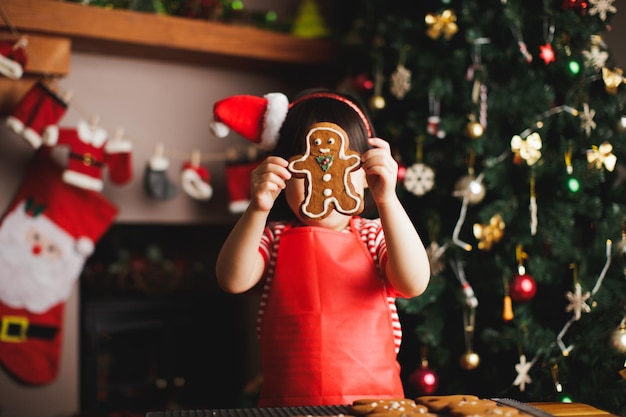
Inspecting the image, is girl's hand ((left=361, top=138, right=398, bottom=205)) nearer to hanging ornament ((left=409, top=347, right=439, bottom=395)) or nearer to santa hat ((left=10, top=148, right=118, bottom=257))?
hanging ornament ((left=409, top=347, right=439, bottom=395))

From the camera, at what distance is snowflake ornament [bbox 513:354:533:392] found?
1.74 metres

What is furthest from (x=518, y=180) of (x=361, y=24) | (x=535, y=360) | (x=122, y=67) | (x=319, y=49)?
(x=122, y=67)

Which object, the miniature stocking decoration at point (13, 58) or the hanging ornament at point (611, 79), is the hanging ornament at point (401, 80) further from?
the miniature stocking decoration at point (13, 58)

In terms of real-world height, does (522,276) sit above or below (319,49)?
below

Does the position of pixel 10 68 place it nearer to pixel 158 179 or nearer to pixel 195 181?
pixel 158 179

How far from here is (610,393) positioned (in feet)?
5.20

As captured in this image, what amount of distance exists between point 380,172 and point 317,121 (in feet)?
0.72

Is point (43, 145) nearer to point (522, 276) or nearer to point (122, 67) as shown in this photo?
point (122, 67)

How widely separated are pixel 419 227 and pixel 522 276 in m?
0.36

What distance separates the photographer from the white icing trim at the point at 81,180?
2.19m

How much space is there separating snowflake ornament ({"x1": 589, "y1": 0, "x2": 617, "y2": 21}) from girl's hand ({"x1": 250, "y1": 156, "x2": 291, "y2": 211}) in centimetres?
114

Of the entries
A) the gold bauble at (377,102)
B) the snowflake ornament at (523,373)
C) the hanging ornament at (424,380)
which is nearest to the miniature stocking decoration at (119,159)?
the gold bauble at (377,102)

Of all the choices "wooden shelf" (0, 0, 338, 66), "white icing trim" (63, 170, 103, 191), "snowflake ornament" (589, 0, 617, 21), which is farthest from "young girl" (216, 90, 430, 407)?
"wooden shelf" (0, 0, 338, 66)

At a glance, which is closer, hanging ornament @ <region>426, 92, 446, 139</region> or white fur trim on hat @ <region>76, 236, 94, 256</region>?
hanging ornament @ <region>426, 92, 446, 139</region>
